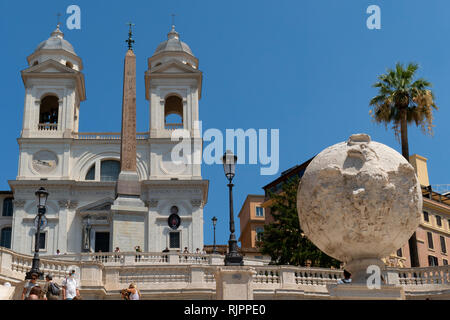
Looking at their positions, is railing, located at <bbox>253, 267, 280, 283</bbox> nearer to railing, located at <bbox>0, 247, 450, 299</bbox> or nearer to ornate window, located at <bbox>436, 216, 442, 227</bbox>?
railing, located at <bbox>0, 247, 450, 299</bbox>

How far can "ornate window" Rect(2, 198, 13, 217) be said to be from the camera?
222 ft

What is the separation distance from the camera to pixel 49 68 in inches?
2665

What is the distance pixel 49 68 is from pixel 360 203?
188ft

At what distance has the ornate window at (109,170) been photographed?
217ft

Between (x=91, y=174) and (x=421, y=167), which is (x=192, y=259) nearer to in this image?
(x=91, y=174)

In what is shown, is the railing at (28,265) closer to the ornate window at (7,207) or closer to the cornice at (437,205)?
the ornate window at (7,207)

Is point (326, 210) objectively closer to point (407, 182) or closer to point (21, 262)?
point (407, 182)

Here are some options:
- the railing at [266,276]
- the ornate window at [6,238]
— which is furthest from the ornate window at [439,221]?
the railing at [266,276]

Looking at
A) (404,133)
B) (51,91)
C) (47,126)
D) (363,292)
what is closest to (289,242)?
(404,133)

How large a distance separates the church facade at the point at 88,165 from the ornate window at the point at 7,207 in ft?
1.01

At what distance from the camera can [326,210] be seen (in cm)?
1484

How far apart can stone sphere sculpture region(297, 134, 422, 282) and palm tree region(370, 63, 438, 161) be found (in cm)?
2318
